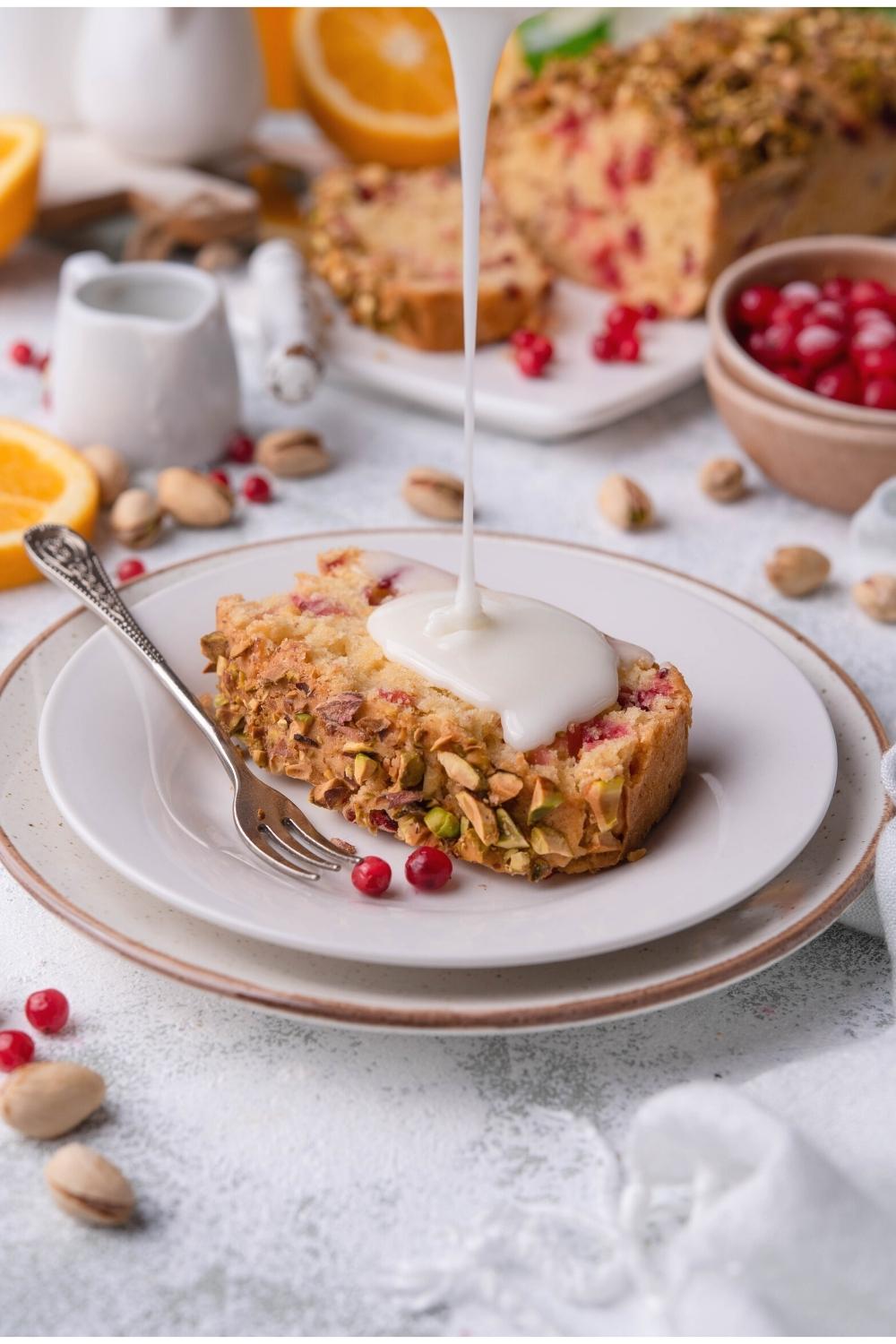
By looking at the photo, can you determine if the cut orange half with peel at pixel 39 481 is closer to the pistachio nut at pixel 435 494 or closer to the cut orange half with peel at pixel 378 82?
the pistachio nut at pixel 435 494

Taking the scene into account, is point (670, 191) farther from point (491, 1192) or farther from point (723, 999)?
point (491, 1192)

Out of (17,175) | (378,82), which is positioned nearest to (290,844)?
(17,175)

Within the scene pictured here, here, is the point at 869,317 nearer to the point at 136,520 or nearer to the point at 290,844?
the point at 136,520

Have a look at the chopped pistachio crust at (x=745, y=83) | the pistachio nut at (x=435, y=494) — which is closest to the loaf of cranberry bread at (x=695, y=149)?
the chopped pistachio crust at (x=745, y=83)

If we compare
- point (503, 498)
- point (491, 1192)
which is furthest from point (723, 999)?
point (503, 498)

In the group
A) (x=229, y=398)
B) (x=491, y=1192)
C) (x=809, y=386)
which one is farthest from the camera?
(x=229, y=398)
